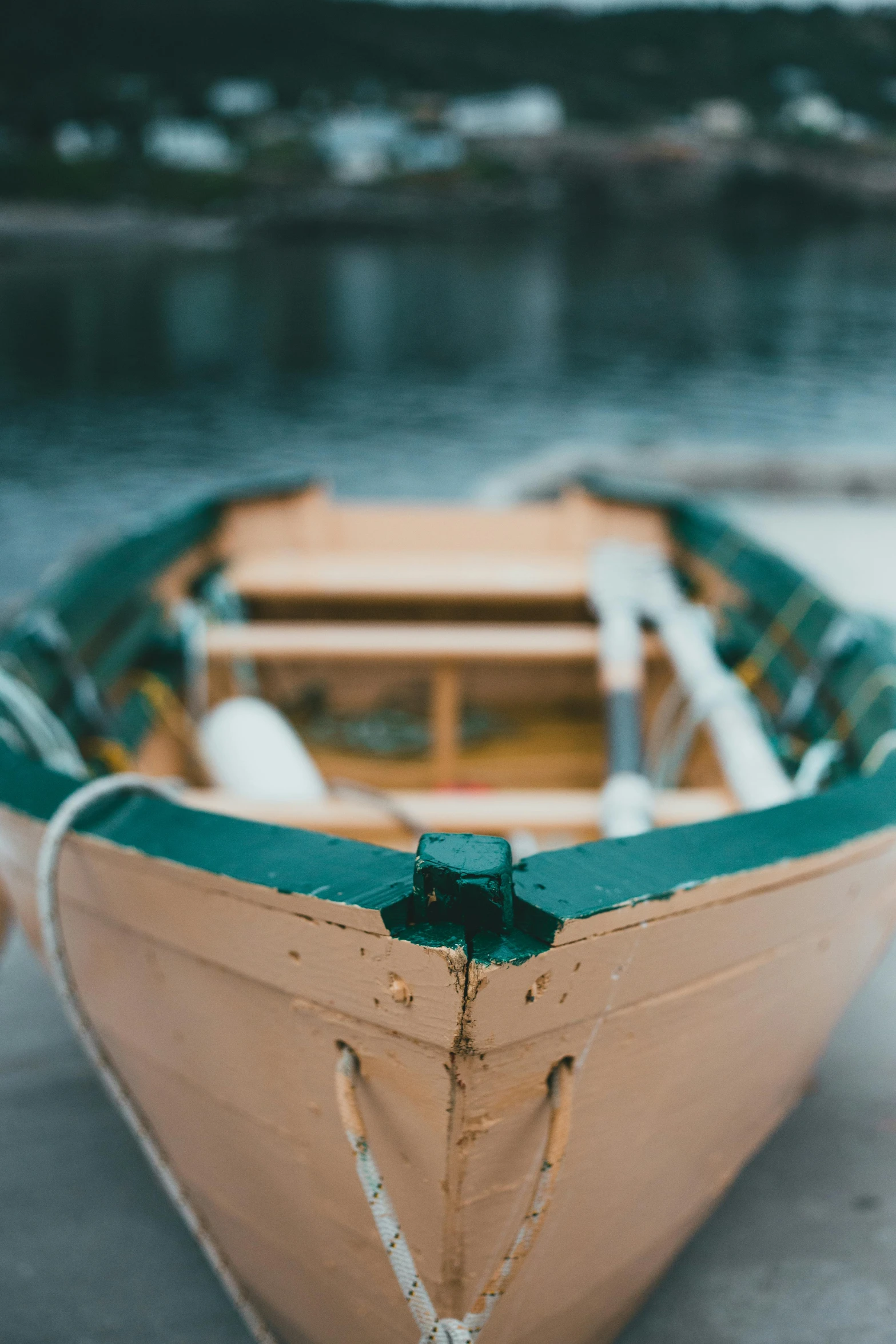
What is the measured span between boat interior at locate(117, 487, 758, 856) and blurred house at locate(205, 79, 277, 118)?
10215 cm

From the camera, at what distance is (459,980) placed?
A: 128cm

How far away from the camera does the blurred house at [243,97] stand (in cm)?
9425

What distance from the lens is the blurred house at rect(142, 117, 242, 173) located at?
76.6 metres

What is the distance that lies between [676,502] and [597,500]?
0.37 meters

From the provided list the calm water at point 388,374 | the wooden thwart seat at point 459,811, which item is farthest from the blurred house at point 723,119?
the wooden thwart seat at point 459,811

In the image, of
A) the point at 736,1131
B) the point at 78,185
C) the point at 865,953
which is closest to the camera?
the point at 736,1131

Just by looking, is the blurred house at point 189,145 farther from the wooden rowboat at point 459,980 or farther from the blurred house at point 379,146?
the wooden rowboat at point 459,980

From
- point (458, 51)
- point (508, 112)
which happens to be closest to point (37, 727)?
point (508, 112)

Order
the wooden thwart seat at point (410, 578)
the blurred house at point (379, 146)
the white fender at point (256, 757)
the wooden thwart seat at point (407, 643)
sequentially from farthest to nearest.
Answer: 1. the blurred house at point (379, 146)
2. the wooden thwart seat at point (410, 578)
3. the wooden thwart seat at point (407, 643)
4. the white fender at point (256, 757)

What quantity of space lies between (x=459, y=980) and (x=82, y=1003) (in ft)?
3.77

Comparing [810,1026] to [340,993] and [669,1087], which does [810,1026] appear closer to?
[669,1087]

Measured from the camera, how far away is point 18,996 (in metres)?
3.05

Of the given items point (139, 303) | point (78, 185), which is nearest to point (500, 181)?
point (78, 185)

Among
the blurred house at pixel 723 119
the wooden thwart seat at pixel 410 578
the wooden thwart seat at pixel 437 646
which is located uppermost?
the blurred house at pixel 723 119
